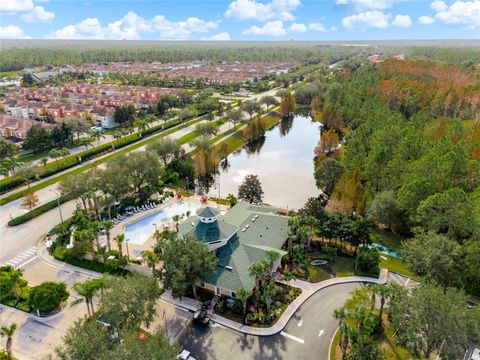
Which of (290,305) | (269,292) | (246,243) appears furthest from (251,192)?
(269,292)

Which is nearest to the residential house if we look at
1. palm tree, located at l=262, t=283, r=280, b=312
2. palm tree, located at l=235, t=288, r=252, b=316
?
palm tree, located at l=235, t=288, r=252, b=316

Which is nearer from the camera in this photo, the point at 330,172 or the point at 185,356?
the point at 185,356

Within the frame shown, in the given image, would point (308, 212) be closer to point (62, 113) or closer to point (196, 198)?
point (196, 198)

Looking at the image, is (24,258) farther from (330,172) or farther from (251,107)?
(251,107)

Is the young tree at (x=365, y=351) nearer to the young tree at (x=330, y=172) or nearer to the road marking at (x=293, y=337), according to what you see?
the road marking at (x=293, y=337)

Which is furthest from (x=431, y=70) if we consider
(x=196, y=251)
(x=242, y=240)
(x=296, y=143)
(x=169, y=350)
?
(x=169, y=350)

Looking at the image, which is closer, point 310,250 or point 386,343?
point 386,343

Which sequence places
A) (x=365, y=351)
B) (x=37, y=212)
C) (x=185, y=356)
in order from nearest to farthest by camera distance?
1. (x=365, y=351)
2. (x=185, y=356)
3. (x=37, y=212)
